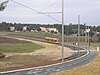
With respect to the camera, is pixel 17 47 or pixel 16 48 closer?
pixel 16 48

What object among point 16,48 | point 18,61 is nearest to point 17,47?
point 16,48

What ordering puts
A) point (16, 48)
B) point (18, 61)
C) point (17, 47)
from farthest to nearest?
1. point (17, 47)
2. point (16, 48)
3. point (18, 61)

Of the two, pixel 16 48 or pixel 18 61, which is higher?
pixel 18 61

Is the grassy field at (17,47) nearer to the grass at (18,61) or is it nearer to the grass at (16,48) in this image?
the grass at (16,48)

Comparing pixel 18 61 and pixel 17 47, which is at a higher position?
pixel 18 61

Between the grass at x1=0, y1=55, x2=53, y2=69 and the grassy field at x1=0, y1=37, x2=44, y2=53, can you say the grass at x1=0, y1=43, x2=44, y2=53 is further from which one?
the grass at x1=0, y1=55, x2=53, y2=69

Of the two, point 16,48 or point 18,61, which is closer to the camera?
point 18,61

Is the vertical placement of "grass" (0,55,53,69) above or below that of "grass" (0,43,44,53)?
above

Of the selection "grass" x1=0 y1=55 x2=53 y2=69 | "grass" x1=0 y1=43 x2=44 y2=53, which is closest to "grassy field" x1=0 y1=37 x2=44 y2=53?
"grass" x1=0 y1=43 x2=44 y2=53

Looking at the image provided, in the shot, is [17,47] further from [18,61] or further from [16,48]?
[18,61]

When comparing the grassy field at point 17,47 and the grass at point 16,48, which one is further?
the grassy field at point 17,47

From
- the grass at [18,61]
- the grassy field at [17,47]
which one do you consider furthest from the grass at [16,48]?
the grass at [18,61]

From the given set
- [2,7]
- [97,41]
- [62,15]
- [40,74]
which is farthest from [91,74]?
[97,41]

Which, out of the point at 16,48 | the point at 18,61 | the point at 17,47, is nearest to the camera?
the point at 18,61
